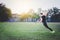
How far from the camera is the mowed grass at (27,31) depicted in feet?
4.83

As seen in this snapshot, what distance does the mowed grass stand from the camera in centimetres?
147

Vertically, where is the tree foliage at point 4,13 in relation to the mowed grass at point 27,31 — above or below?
above

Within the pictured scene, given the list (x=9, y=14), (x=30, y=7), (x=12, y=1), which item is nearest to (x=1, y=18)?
(x=9, y=14)

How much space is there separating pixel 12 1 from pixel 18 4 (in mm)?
74

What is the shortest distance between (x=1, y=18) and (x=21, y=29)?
0.25 m

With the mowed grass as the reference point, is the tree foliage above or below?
above

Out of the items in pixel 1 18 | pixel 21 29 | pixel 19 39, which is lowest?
pixel 19 39

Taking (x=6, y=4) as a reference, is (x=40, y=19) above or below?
below

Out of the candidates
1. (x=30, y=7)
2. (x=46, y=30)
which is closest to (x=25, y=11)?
(x=30, y=7)

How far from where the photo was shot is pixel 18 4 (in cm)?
151

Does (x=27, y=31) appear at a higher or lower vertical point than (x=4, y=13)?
lower

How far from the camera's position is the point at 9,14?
4.92 ft

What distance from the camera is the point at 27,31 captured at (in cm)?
148

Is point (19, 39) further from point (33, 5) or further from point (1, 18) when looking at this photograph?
point (33, 5)
